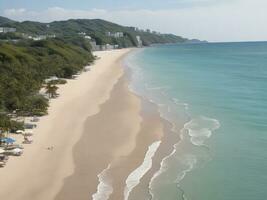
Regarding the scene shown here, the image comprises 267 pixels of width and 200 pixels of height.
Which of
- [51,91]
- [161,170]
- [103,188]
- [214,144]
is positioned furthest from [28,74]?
[103,188]

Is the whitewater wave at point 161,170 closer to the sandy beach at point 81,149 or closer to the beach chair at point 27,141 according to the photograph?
the sandy beach at point 81,149

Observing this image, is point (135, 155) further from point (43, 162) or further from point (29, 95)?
point (29, 95)

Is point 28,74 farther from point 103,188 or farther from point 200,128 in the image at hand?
point 103,188

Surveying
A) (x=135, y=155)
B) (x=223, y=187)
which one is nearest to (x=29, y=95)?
(x=135, y=155)

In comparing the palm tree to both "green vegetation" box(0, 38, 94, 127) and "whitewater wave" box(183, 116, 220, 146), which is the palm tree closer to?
"green vegetation" box(0, 38, 94, 127)

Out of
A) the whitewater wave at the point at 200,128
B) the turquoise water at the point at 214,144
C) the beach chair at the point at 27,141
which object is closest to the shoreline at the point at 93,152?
the beach chair at the point at 27,141
